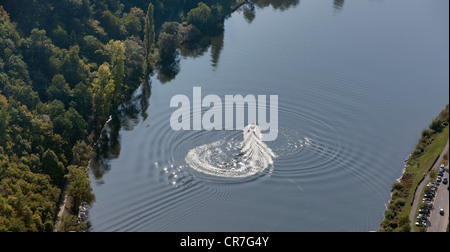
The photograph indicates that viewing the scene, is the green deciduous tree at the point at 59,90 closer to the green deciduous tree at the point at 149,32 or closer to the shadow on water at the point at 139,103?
the shadow on water at the point at 139,103

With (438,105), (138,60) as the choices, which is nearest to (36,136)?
(138,60)

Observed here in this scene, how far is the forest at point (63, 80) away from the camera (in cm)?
3978

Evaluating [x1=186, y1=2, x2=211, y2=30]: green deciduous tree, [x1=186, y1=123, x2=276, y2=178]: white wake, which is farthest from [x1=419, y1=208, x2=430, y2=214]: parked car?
[x1=186, y1=2, x2=211, y2=30]: green deciduous tree

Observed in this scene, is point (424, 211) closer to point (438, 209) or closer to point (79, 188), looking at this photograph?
point (438, 209)

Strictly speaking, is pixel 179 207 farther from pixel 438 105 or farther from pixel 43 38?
pixel 438 105

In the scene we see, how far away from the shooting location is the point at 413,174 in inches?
1736

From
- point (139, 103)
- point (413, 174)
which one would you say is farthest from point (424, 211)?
point (139, 103)

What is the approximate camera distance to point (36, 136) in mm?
43875

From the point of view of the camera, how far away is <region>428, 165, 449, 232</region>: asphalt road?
38203 mm

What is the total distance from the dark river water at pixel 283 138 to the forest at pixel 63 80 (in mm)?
2051

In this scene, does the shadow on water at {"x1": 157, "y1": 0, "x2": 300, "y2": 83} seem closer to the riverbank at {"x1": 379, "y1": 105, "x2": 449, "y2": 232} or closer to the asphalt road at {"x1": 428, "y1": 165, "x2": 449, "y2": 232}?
the riverbank at {"x1": 379, "y1": 105, "x2": 449, "y2": 232}

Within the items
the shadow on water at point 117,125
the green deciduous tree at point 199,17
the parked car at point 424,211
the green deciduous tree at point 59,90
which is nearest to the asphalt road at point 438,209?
the parked car at point 424,211

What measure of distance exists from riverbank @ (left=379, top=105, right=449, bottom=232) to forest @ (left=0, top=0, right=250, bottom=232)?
21485mm

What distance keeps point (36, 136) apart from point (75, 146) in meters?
3.18
